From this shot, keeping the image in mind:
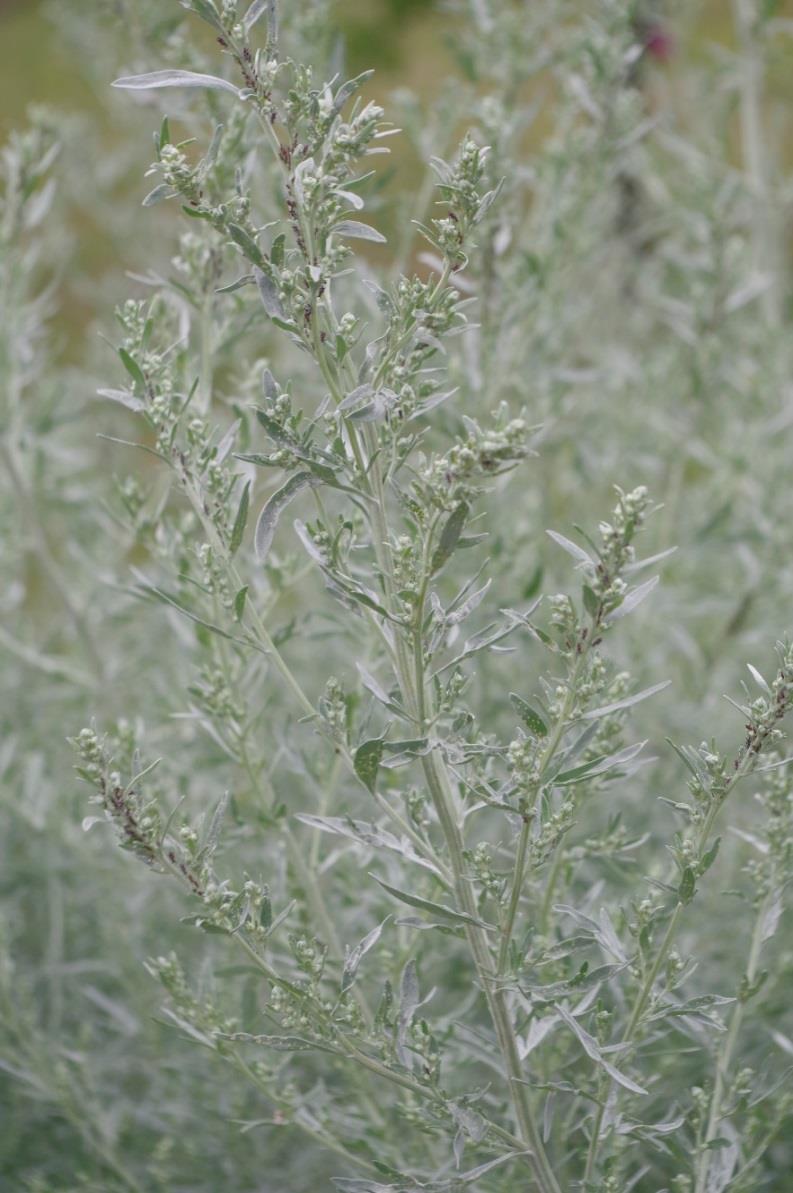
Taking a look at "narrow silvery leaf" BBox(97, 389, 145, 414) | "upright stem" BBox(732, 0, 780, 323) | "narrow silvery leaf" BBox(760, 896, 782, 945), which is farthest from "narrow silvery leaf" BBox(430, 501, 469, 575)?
"upright stem" BBox(732, 0, 780, 323)

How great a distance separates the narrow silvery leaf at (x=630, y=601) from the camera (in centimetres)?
70

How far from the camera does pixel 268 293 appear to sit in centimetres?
71

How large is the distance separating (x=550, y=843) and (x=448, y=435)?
701 millimetres

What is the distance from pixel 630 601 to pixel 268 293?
0.89 ft

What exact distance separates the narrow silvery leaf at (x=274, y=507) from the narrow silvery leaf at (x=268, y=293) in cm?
9

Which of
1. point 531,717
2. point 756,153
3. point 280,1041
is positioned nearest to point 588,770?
point 531,717

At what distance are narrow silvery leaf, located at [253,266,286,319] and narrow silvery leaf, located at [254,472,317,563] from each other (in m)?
0.09

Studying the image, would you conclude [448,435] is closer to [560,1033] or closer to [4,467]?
[4,467]

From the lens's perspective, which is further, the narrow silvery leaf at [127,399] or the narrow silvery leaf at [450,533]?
the narrow silvery leaf at [127,399]

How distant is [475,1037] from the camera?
910mm

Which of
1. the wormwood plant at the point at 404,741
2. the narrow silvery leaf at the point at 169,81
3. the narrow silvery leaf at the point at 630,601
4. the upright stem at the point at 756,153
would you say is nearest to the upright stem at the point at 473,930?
the wormwood plant at the point at 404,741

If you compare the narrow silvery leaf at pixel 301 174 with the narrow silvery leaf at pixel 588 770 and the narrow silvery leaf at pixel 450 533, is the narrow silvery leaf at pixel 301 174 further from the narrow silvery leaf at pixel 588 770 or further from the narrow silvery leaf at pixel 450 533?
the narrow silvery leaf at pixel 588 770

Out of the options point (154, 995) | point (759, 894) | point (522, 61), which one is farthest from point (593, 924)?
point (522, 61)

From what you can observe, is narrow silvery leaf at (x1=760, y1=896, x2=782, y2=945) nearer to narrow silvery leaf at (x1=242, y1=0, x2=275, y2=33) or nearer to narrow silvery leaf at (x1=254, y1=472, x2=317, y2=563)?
narrow silvery leaf at (x1=254, y1=472, x2=317, y2=563)
